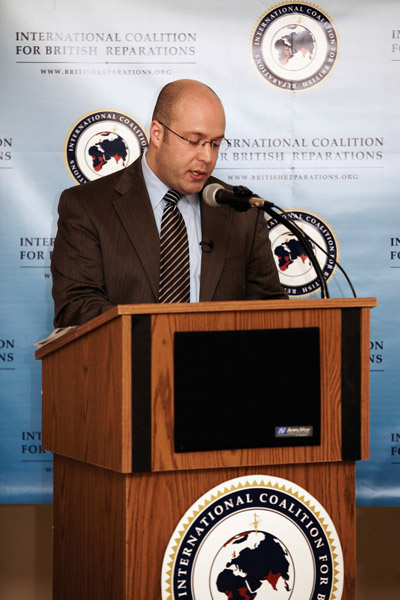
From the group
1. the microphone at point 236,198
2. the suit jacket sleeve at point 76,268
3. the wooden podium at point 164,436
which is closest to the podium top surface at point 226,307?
the wooden podium at point 164,436

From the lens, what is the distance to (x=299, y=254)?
11.4ft

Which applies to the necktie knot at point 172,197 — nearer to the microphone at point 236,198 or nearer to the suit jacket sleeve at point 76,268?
the suit jacket sleeve at point 76,268

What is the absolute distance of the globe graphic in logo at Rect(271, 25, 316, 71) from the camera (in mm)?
3445

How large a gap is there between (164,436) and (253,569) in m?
0.37

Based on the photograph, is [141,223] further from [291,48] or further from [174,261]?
[291,48]

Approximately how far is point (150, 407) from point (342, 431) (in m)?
0.46

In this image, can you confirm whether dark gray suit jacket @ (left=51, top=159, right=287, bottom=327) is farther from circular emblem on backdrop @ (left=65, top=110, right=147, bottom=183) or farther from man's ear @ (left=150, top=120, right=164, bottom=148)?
circular emblem on backdrop @ (left=65, top=110, right=147, bottom=183)

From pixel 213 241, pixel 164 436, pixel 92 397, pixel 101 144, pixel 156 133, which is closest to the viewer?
pixel 164 436

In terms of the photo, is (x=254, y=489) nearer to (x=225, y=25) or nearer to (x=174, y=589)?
(x=174, y=589)

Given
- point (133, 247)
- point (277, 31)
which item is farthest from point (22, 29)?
point (133, 247)

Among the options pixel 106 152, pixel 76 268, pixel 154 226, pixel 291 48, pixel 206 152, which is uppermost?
pixel 291 48

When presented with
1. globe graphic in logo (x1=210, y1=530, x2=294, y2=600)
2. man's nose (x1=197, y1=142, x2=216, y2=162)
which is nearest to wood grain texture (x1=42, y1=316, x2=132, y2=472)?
globe graphic in logo (x1=210, y1=530, x2=294, y2=600)

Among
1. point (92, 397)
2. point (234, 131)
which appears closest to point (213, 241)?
point (92, 397)

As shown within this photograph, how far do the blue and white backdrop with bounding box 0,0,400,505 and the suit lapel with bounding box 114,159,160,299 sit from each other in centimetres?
80
